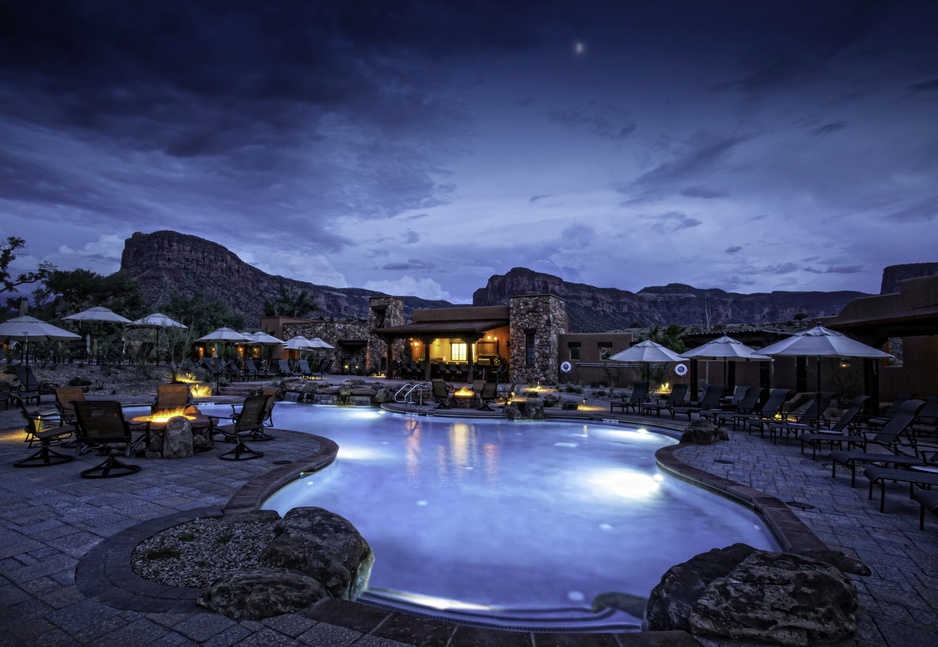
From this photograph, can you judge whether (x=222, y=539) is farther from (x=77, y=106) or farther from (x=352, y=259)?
(x=352, y=259)

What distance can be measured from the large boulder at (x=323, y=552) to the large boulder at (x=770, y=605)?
2051mm

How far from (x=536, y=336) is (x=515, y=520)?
16.0 m

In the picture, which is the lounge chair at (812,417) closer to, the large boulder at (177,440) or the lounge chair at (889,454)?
the lounge chair at (889,454)

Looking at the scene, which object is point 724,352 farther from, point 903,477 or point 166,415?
point 166,415

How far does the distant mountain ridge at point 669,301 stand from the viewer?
81.4 metres

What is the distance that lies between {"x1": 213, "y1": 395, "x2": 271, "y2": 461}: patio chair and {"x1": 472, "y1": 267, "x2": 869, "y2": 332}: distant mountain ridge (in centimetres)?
7394

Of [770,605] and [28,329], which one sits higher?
[28,329]

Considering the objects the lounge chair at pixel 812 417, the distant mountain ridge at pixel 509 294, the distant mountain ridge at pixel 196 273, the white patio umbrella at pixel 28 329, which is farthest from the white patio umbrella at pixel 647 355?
the distant mountain ridge at pixel 196 273

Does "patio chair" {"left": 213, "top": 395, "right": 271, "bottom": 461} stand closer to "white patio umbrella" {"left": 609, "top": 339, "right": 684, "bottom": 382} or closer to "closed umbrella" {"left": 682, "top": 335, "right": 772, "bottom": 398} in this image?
"white patio umbrella" {"left": 609, "top": 339, "right": 684, "bottom": 382}

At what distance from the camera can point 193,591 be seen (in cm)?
249

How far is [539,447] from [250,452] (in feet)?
18.4

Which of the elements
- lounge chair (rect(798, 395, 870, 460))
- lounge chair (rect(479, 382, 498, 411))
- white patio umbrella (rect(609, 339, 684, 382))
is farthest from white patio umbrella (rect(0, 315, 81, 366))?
lounge chair (rect(798, 395, 870, 460))

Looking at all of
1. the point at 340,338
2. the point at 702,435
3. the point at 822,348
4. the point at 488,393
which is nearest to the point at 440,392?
the point at 488,393

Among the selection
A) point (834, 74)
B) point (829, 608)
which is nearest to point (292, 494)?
point (829, 608)
